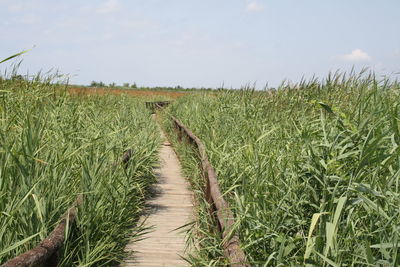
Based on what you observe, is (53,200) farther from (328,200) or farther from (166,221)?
(166,221)

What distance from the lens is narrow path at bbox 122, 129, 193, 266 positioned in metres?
4.13

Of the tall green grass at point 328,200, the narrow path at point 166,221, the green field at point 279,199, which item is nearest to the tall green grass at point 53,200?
the green field at point 279,199

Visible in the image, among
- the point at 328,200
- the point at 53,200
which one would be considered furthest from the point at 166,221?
the point at 328,200

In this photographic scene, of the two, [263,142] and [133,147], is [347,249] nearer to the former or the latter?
[263,142]

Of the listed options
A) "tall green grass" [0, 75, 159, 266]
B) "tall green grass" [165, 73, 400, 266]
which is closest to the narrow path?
"tall green grass" [0, 75, 159, 266]

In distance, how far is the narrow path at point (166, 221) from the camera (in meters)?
4.13

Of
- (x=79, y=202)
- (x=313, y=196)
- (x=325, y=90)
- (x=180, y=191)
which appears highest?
(x=325, y=90)

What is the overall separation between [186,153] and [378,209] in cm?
622

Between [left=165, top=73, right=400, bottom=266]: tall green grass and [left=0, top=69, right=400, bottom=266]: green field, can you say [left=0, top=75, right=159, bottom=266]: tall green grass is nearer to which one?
[left=0, top=69, right=400, bottom=266]: green field

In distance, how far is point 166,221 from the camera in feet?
17.3

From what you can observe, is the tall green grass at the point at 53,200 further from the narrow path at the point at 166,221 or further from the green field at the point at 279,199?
the narrow path at the point at 166,221

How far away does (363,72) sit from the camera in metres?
6.82

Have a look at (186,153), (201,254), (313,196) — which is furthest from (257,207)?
(186,153)

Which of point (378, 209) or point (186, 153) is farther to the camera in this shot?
point (186, 153)
